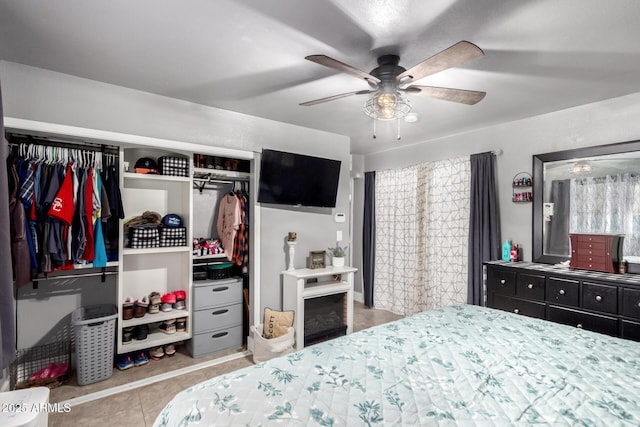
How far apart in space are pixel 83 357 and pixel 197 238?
147cm

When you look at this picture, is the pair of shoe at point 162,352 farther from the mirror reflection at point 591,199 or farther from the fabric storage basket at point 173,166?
the mirror reflection at point 591,199

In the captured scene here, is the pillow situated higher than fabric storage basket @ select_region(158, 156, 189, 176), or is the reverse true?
fabric storage basket @ select_region(158, 156, 189, 176)

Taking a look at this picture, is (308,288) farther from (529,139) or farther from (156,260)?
(529,139)

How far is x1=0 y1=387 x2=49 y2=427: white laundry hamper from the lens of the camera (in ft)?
4.62

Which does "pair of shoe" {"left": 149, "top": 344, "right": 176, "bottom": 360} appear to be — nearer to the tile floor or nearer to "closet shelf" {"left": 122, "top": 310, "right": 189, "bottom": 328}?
the tile floor

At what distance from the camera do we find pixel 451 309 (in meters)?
2.34

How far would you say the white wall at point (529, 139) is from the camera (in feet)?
8.93

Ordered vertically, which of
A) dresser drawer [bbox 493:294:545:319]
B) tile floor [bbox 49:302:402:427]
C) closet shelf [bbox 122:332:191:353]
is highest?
dresser drawer [bbox 493:294:545:319]

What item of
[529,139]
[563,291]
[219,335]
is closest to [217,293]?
[219,335]

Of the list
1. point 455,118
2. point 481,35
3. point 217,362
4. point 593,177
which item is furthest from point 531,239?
point 217,362

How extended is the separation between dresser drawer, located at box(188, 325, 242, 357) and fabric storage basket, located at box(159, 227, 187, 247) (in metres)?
0.95

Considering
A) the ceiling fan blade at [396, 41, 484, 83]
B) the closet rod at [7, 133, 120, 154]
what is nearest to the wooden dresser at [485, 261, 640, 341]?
the ceiling fan blade at [396, 41, 484, 83]

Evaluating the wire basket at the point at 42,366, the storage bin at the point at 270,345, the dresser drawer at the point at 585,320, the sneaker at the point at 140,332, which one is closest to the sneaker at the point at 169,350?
the sneaker at the point at 140,332

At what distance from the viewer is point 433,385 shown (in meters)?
1.30
